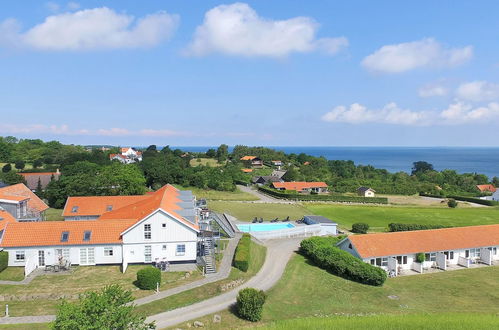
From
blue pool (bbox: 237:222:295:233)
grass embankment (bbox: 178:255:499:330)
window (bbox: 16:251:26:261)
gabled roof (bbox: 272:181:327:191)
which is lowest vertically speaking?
grass embankment (bbox: 178:255:499:330)

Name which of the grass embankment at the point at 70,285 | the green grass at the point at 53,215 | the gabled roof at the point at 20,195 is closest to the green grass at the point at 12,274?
the grass embankment at the point at 70,285

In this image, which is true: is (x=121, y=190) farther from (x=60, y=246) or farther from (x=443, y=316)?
(x=443, y=316)

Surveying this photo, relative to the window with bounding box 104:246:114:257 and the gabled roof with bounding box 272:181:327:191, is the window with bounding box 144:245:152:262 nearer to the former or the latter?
the window with bounding box 104:246:114:257

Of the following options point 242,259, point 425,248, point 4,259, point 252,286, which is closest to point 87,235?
point 4,259

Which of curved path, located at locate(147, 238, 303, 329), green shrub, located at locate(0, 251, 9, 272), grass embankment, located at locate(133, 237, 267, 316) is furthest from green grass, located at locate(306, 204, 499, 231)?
green shrub, located at locate(0, 251, 9, 272)

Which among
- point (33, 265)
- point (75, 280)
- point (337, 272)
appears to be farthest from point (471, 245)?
point (33, 265)

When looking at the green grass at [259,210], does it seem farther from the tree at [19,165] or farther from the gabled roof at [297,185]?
the tree at [19,165]
